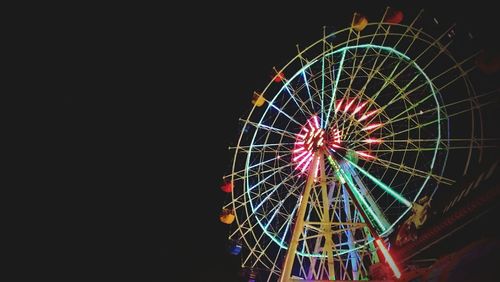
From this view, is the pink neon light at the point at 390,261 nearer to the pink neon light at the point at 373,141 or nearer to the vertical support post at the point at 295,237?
the vertical support post at the point at 295,237

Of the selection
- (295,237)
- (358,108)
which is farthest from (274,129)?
(295,237)

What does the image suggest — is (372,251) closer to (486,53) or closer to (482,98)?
(482,98)

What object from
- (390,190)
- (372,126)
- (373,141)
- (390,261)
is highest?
(372,126)

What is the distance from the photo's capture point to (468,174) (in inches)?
285

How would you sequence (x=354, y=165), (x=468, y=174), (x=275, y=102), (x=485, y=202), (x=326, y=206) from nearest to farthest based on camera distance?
(x=485, y=202)
(x=468, y=174)
(x=326, y=206)
(x=354, y=165)
(x=275, y=102)

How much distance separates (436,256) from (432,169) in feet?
11.4

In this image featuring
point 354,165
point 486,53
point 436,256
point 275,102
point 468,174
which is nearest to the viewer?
point 468,174

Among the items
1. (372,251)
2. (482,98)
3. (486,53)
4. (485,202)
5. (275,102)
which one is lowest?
(485,202)

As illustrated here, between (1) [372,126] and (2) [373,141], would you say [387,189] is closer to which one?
(2) [373,141]

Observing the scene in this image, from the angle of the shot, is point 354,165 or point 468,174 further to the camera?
point 354,165

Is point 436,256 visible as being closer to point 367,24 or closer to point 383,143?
point 383,143

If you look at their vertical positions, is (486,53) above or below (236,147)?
below

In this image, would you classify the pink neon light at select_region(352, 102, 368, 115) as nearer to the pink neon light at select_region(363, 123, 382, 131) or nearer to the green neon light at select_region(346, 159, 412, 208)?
the pink neon light at select_region(363, 123, 382, 131)

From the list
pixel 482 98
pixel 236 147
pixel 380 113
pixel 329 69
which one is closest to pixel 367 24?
pixel 329 69
